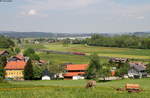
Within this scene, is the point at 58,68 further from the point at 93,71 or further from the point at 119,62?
the point at 119,62

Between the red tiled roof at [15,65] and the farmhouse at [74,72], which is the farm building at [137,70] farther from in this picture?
the red tiled roof at [15,65]

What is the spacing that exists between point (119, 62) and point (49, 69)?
2213 centimetres

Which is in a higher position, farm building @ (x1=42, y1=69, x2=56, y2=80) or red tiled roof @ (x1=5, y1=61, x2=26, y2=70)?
red tiled roof @ (x1=5, y1=61, x2=26, y2=70)

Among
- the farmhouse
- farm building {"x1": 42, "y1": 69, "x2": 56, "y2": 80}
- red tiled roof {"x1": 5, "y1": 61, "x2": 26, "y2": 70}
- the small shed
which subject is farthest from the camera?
red tiled roof {"x1": 5, "y1": 61, "x2": 26, "y2": 70}

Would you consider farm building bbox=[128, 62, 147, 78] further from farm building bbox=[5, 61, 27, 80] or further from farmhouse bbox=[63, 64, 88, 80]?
farm building bbox=[5, 61, 27, 80]

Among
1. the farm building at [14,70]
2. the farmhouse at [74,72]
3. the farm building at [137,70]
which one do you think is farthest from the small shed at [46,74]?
the farm building at [137,70]

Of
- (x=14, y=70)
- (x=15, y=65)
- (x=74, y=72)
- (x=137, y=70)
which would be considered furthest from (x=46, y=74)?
(x=137, y=70)

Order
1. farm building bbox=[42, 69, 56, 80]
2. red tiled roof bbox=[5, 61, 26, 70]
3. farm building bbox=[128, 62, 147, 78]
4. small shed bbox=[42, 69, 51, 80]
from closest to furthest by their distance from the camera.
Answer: small shed bbox=[42, 69, 51, 80], farm building bbox=[42, 69, 56, 80], farm building bbox=[128, 62, 147, 78], red tiled roof bbox=[5, 61, 26, 70]

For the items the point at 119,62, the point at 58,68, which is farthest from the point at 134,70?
the point at 58,68

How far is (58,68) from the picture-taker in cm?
8450

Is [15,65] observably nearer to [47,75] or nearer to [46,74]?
[46,74]

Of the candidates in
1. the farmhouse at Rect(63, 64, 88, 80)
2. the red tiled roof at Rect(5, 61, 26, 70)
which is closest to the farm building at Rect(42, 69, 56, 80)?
the farmhouse at Rect(63, 64, 88, 80)

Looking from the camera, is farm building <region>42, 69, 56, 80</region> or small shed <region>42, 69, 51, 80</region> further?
farm building <region>42, 69, 56, 80</region>

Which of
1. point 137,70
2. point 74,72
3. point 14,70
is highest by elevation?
point 137,70
